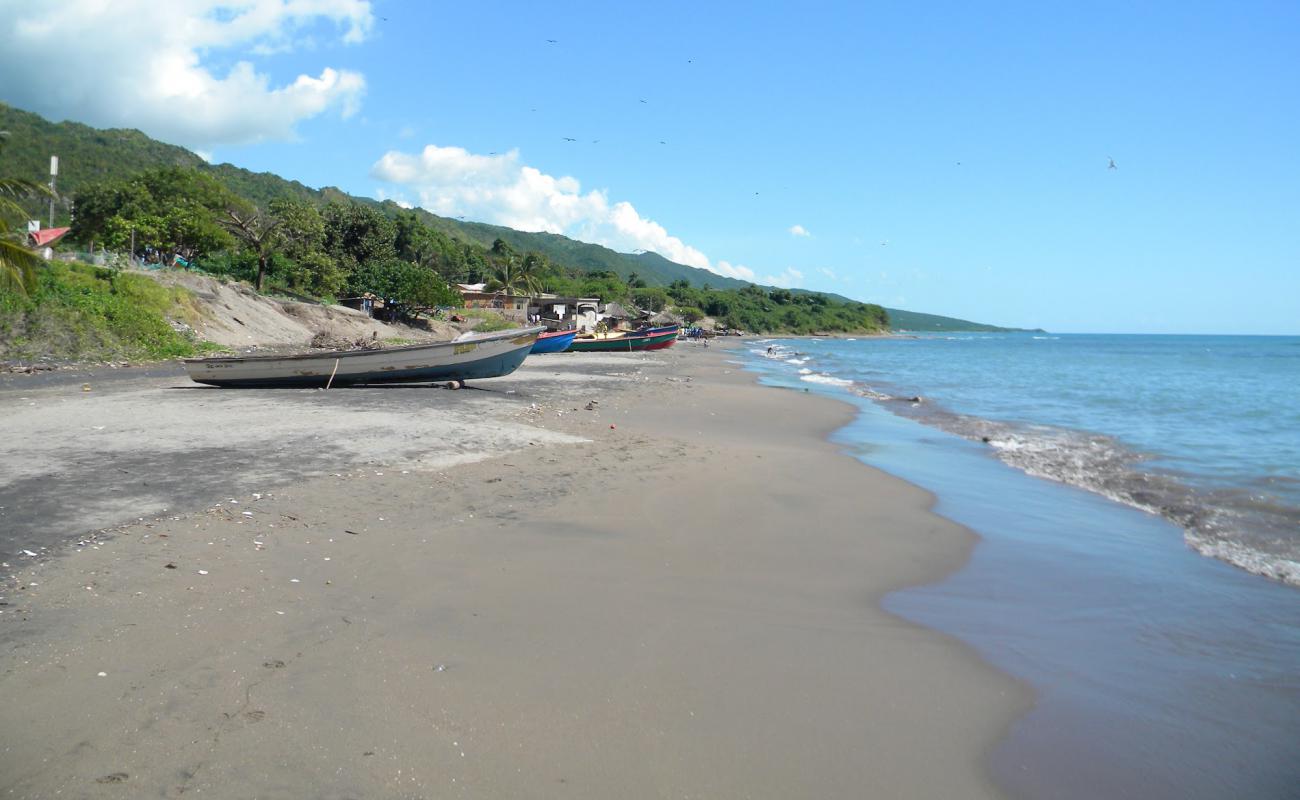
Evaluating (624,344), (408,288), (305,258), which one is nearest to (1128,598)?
(624,344)

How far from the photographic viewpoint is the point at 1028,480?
12.7m

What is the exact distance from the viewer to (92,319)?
2412 centimetres

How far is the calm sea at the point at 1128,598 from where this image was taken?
4.33m

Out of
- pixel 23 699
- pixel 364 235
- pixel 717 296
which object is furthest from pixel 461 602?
pixel 717 296

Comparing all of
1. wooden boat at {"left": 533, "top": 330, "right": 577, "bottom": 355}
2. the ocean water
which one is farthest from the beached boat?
the ocean water

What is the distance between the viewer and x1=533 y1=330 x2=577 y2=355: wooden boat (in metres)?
39.9

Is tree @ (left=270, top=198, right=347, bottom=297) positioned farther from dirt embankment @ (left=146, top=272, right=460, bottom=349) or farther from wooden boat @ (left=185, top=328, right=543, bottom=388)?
wooden boat @ (left=185, top=328, right=543, bottom=388)

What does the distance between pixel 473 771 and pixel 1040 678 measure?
3760mm

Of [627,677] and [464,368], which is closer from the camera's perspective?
[627,677]

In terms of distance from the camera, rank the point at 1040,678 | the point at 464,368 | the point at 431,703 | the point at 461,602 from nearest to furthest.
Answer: the point at 431,703 < the point at 1040,678 < the point at 461,602 < the point at 464,368

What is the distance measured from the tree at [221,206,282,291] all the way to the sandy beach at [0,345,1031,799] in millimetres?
37752

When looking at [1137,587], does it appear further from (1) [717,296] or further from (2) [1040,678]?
(1) [717,296]

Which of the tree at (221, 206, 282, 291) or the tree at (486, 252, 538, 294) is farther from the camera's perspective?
the tree at (486, 252, 538, 294)

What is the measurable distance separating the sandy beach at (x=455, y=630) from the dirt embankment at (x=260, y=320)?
23.1 m
